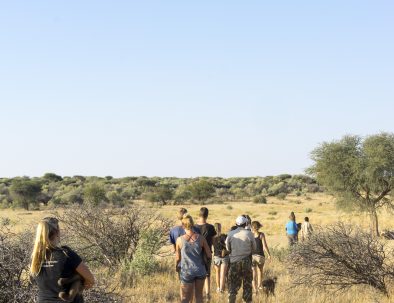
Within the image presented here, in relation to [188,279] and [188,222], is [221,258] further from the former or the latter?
[188,222]

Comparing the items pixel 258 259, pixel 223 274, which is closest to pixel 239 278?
pixel 223 274

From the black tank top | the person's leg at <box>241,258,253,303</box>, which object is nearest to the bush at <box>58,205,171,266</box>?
the black tank top

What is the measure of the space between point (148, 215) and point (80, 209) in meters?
1.56

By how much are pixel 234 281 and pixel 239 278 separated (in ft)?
0.31

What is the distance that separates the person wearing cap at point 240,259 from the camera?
8.85 m

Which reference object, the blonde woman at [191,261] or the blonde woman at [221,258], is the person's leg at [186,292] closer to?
the blonde woman at [191,261]

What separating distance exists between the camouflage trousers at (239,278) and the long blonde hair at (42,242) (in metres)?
4.84

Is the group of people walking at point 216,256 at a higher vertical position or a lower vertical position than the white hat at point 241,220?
lower

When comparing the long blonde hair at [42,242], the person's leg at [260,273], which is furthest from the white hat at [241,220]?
the long blonde hair at [42,242]

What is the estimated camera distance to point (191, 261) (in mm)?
7836

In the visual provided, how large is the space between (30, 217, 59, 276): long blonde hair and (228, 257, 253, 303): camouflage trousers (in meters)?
4.84

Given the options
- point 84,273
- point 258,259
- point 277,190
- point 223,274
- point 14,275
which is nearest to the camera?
point 84,273

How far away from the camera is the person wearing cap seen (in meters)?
8.85

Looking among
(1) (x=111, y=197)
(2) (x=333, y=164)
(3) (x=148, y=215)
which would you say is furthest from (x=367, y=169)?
(1) (x=111, y=197)
